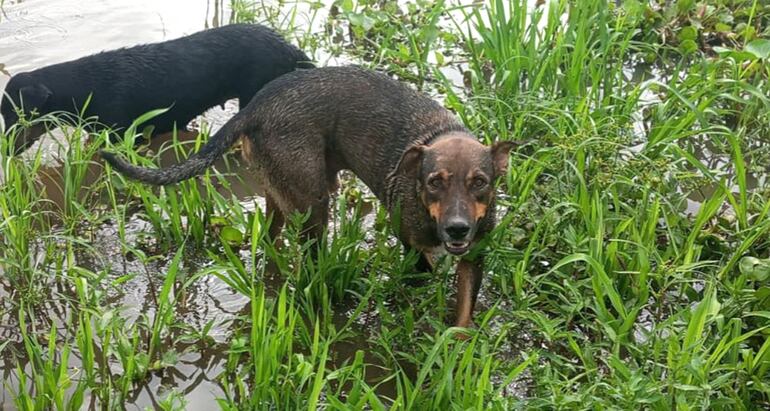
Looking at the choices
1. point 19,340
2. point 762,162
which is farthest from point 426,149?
point 762,162

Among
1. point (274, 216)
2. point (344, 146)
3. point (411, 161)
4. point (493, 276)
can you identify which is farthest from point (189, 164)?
point (493, 276)

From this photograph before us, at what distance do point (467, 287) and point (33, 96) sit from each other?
2.64 meters

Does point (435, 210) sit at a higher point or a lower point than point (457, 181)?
lower

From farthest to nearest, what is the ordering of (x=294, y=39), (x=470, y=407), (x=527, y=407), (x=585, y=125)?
(x=294, y=39) < (x=585, y=125) < (x=527, y=407) < (x=470, y=407)

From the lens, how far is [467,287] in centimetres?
414

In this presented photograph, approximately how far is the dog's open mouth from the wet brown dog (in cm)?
16

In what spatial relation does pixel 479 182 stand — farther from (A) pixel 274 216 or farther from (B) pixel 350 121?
(A) pixel 274 216

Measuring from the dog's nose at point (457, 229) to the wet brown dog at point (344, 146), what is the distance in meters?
0.21

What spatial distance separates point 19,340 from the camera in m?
4.08

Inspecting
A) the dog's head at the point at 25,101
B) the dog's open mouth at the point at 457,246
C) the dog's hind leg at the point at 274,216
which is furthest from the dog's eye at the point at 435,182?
the dog's head at the point at 25,101

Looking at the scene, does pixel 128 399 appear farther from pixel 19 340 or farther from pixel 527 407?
pixel 527 407

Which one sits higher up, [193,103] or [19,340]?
[193,103]

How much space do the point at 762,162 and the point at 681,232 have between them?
45.5 inches

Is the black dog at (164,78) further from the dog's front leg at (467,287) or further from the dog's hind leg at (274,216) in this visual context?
the dog's front leg at (467,287)
